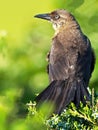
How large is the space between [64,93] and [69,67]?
0.49 metres

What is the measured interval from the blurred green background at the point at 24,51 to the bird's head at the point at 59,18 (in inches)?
2.3

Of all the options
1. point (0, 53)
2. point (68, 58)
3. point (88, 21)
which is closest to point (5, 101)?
point (0, 53)

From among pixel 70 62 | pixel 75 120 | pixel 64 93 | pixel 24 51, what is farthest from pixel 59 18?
pixel 75 120

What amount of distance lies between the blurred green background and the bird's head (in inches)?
2.3

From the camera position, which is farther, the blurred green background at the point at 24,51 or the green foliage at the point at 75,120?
the green foliage at the point at 75,120

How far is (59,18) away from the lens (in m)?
6.31

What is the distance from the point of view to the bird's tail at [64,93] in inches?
154

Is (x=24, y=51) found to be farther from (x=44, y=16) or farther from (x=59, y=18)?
(x=59, y=18)

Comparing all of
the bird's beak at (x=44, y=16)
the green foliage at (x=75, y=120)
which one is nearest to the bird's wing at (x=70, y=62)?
the bird's beak at (x=44, y=16)

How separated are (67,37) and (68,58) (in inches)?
23.5

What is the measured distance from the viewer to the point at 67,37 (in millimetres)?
5496

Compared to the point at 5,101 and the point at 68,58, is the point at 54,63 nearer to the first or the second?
the point at 68,58

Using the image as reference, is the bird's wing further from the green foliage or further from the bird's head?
the green foliage

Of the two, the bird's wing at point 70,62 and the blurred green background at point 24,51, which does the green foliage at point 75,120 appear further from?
the bird's wing at point 70,62
